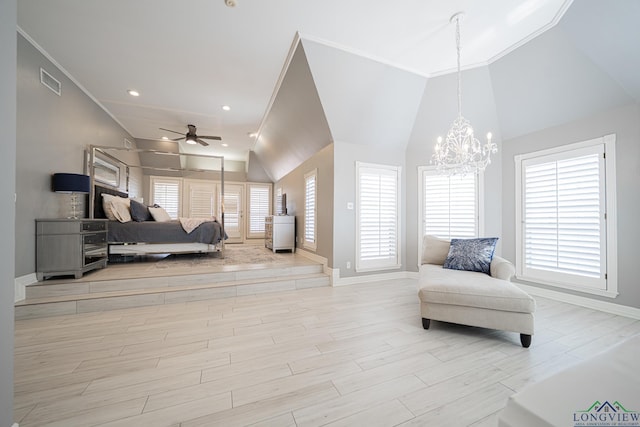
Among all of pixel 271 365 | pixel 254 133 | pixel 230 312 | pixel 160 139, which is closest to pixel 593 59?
pixel 271 365

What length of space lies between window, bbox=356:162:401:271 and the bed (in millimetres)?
2927

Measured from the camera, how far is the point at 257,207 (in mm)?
8492

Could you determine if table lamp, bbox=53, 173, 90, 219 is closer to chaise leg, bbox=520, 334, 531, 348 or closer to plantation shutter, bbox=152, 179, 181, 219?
plantation shutter, bbox=152, 179, 181, 219

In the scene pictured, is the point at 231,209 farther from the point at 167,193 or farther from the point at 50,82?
the point at 50,82

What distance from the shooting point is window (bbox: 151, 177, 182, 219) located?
24.2ft

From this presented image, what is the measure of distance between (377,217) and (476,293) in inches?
89.4

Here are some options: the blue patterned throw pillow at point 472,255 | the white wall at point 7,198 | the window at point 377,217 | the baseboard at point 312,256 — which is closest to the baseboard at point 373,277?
the window at point 377,217

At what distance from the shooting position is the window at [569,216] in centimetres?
300

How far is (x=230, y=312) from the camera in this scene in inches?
112

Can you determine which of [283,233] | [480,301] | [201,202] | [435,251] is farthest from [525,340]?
[201,202]

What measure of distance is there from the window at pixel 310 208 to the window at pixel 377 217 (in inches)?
40.2

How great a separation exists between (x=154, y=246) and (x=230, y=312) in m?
2.62

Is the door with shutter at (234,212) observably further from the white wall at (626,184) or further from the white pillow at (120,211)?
the white wall at (626,184)

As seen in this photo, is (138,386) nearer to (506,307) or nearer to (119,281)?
(119,281)
